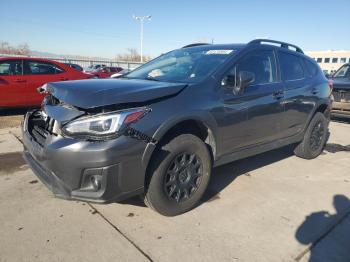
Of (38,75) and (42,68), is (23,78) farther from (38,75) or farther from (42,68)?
(42,68)

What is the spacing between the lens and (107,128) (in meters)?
2.41

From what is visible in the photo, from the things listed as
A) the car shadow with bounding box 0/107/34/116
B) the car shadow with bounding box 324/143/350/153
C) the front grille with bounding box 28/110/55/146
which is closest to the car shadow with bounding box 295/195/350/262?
the front grille with bounding box 28/110/55/146

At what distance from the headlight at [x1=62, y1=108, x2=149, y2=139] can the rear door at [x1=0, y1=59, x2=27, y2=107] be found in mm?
5881

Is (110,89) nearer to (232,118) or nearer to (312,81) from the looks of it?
(232,118)

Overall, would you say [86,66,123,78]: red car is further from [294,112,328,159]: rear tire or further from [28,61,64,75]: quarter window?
[294,112,328,159]: rear tire

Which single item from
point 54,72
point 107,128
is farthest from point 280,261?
point 54,72

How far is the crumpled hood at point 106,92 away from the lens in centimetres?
247

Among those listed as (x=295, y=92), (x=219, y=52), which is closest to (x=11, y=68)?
(x=219, y=52)

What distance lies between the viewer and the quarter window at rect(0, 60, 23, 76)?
741 cm

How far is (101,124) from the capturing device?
2402mm

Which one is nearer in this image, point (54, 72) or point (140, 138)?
point (140, 138)

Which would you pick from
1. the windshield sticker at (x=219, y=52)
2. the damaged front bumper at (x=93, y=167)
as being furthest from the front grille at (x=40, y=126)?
the windshield sticker at (x=219, y=52)

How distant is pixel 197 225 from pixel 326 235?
1.19 metres

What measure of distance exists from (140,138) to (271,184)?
222 cm
